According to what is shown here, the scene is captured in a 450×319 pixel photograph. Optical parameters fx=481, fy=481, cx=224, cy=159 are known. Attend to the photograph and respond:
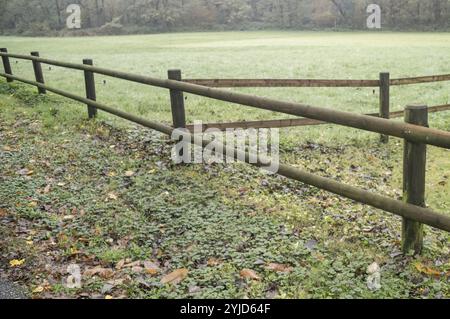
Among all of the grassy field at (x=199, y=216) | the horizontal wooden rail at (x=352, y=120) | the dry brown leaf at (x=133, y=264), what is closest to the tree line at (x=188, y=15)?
the grassy field at (x=199, y=216)

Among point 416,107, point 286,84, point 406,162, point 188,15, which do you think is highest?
point 188,15

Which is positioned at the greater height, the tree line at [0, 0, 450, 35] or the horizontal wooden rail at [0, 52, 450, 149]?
the tree line at [0, 0, 450, 35]

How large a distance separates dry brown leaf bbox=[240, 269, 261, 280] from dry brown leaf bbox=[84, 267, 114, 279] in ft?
4.20

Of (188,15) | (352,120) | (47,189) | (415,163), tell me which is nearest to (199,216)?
(352,120)

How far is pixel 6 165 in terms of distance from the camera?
25.9 feet

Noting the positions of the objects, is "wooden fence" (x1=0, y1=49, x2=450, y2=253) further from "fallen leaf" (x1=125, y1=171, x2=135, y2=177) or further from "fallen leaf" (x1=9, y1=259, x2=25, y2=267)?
"fallen leaf" (x1=9, y1=259, x2=25, y2=267)

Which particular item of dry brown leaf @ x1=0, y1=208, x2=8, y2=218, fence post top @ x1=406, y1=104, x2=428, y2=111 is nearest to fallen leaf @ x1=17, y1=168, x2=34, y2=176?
dry brown leaf @ x1=0, y1=208, x2=8, y2=218

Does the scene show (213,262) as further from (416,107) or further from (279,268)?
(416,107)

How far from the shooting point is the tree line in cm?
8450

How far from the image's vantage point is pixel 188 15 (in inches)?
3915

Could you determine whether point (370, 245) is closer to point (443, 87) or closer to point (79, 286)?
point (79, 286)

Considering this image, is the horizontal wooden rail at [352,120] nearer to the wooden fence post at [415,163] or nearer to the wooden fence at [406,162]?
the wooden fence at [406,162]

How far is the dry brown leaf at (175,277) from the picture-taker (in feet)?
14.8

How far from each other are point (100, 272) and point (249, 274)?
1.46 metres
